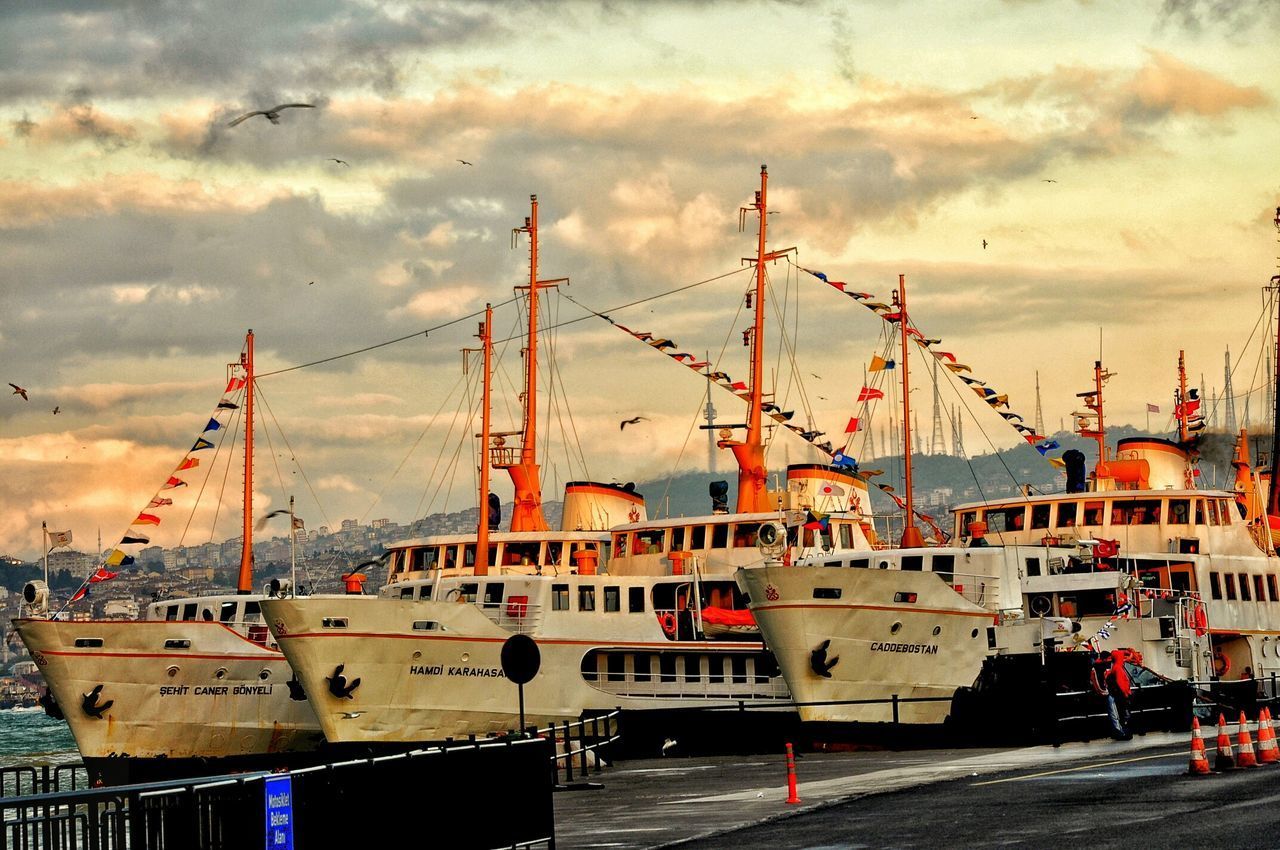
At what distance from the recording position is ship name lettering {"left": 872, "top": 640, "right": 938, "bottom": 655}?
42.2 metres

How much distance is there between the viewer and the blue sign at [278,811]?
18.1 metres

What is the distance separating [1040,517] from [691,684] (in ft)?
41.0

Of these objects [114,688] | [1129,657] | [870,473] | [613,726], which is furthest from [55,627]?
[1129,657]

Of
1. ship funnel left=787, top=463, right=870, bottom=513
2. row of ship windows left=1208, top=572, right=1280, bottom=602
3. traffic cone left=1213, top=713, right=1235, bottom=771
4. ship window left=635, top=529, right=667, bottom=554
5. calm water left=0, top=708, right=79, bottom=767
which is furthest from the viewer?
calm water left=0, top=708, right=79, bottom=767

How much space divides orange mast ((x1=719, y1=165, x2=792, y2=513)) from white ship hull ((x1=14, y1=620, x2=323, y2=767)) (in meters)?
15.6

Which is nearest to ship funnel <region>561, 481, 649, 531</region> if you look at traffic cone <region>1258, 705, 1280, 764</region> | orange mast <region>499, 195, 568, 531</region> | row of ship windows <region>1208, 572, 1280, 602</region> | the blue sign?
orange mast <region>499, 195, 568, 531</region>

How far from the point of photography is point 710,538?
5053cm

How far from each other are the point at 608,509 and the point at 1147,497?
16.6 metres

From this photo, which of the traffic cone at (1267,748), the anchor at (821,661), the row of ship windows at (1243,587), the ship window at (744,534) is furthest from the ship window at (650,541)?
the traffic cone at (1267,748)

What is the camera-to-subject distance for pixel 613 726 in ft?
148

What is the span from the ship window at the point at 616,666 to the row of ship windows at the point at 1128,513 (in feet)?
40.8

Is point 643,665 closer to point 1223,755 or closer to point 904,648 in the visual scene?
point 904,648

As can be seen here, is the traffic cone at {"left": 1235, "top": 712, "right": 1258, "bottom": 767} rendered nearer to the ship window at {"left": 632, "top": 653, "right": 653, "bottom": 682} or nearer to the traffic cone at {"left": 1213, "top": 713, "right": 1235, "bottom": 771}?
the traffic cone at {"left": 1213, "top": 713, "right": 1235, "bottom": 771}

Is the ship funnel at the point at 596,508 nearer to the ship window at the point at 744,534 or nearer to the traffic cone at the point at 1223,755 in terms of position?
the ship window at the point at 744,534
